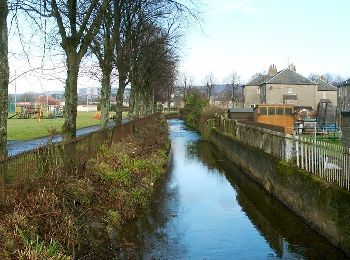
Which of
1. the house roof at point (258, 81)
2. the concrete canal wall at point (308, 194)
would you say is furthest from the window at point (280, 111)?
the house roof at point (258, 81)

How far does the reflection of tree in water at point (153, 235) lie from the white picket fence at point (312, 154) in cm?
413

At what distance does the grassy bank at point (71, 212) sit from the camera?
6.66m

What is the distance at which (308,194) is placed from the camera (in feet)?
40.5

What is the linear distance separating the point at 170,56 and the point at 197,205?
28.1 meters

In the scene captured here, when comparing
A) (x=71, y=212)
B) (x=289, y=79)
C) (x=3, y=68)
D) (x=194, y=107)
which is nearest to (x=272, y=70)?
(x=289, y=79)

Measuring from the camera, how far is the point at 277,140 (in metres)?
17.3

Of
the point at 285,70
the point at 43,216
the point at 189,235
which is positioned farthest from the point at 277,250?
the point at 285,70

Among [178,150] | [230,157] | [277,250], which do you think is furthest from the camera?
[178,150]

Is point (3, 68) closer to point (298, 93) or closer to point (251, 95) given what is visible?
point (298, 93)

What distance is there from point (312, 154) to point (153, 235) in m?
5.02

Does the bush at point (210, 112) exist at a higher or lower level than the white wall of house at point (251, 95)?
lower

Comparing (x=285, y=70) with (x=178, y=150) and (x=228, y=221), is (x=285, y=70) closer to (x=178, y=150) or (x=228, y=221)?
(x=178, y=150)

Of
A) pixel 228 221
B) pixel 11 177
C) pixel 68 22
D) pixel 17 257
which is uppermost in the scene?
pixel 68 22

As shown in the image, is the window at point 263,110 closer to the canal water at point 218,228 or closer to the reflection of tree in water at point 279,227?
the reflection of tree in water at point 279,227
